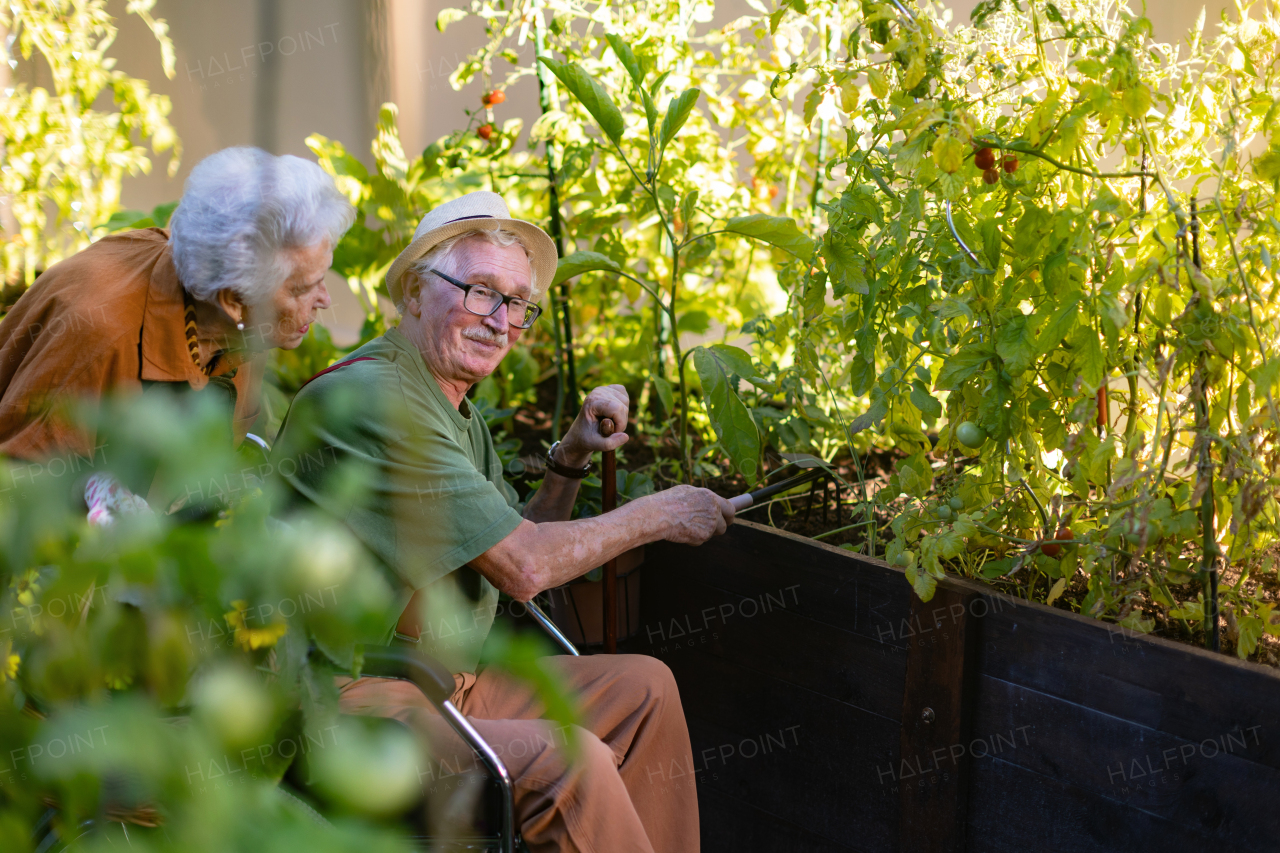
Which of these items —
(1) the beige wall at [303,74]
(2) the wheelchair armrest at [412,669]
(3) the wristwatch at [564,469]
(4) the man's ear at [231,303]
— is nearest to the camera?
(2) the wheelchair armrest at [412,669]

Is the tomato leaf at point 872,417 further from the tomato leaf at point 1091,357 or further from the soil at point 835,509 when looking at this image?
the tomato leaf at point 1091,357

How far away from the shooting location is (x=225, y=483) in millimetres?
507

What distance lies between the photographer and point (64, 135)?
3.43 meters

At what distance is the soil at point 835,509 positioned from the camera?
1.56 metres

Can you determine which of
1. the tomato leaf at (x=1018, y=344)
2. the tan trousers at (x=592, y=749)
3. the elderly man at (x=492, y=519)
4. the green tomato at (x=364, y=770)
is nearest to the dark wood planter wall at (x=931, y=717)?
the tan trousers at (x=592, y=749)

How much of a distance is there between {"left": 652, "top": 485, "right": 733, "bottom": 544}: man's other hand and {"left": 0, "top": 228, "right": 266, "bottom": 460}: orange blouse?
750mm

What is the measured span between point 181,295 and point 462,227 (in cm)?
50

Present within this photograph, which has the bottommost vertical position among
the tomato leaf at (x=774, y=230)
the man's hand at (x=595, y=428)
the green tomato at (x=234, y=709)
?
the man's hand at (x=595, y=428)

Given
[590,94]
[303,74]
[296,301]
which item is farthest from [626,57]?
[303,74]

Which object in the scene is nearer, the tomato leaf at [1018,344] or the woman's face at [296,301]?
the tomato leaf at [1018,344]

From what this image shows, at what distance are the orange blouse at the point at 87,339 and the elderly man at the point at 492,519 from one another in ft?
1.00

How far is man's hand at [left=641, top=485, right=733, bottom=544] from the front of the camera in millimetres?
1752

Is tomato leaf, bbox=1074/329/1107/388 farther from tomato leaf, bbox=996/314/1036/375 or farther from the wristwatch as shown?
the wristwatch

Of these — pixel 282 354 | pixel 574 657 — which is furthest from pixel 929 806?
pixel 282 354
